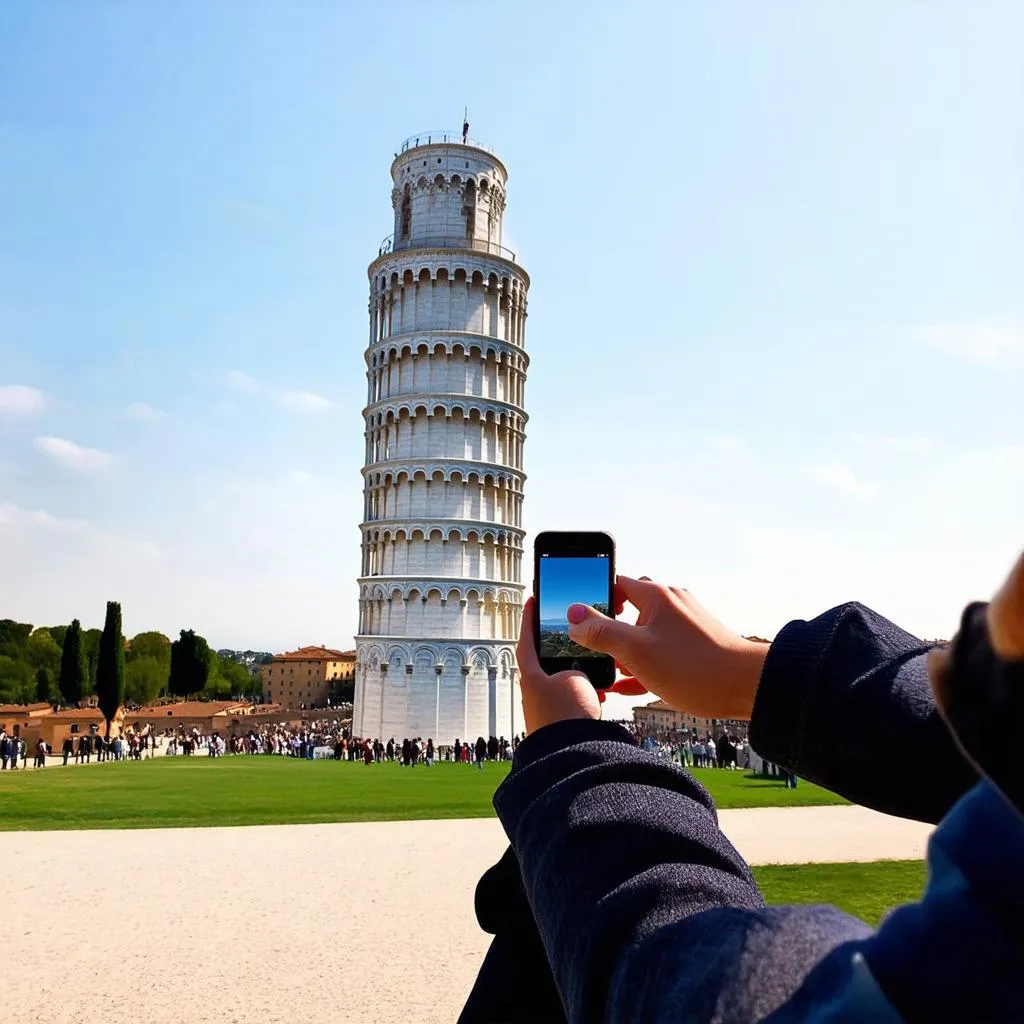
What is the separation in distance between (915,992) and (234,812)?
19355mm

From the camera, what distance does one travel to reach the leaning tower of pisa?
47844 mm

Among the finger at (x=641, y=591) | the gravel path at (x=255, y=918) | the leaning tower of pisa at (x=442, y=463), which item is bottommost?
the gravel path at (x=255, y=918)

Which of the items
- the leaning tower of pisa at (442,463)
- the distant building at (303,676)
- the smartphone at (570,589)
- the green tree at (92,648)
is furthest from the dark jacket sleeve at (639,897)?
the distant building at (303,676)

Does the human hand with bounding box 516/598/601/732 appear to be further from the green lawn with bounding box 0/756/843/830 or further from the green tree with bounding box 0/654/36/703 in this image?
the green tree with bounding box 0/654/36/703

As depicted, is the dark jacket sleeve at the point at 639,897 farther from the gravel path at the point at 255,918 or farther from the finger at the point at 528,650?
the gravel path at the point at 255,918

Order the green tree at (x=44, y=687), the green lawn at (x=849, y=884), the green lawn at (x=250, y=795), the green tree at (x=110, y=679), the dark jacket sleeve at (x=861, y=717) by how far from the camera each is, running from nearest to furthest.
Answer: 1. the dark jacket sleeve at (x=861, y=717)
2. the green lawn at (x=849, y=884)
3. the green lawn at (x=250, y=795)
4. the green tree at (x=110, y=679)
5. the green tree at (x=44, y=687)

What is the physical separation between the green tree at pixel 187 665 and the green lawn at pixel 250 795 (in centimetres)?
5802

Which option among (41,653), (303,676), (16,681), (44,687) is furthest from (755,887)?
(303,676)

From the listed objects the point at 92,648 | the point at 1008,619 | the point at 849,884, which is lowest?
the point at 849,884

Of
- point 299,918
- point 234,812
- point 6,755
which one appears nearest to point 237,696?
point 6,755

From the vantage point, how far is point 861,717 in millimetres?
1239

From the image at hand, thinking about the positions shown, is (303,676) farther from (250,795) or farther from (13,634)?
(250,795)

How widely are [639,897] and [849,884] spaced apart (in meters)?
11.9

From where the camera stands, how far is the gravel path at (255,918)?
751cm
